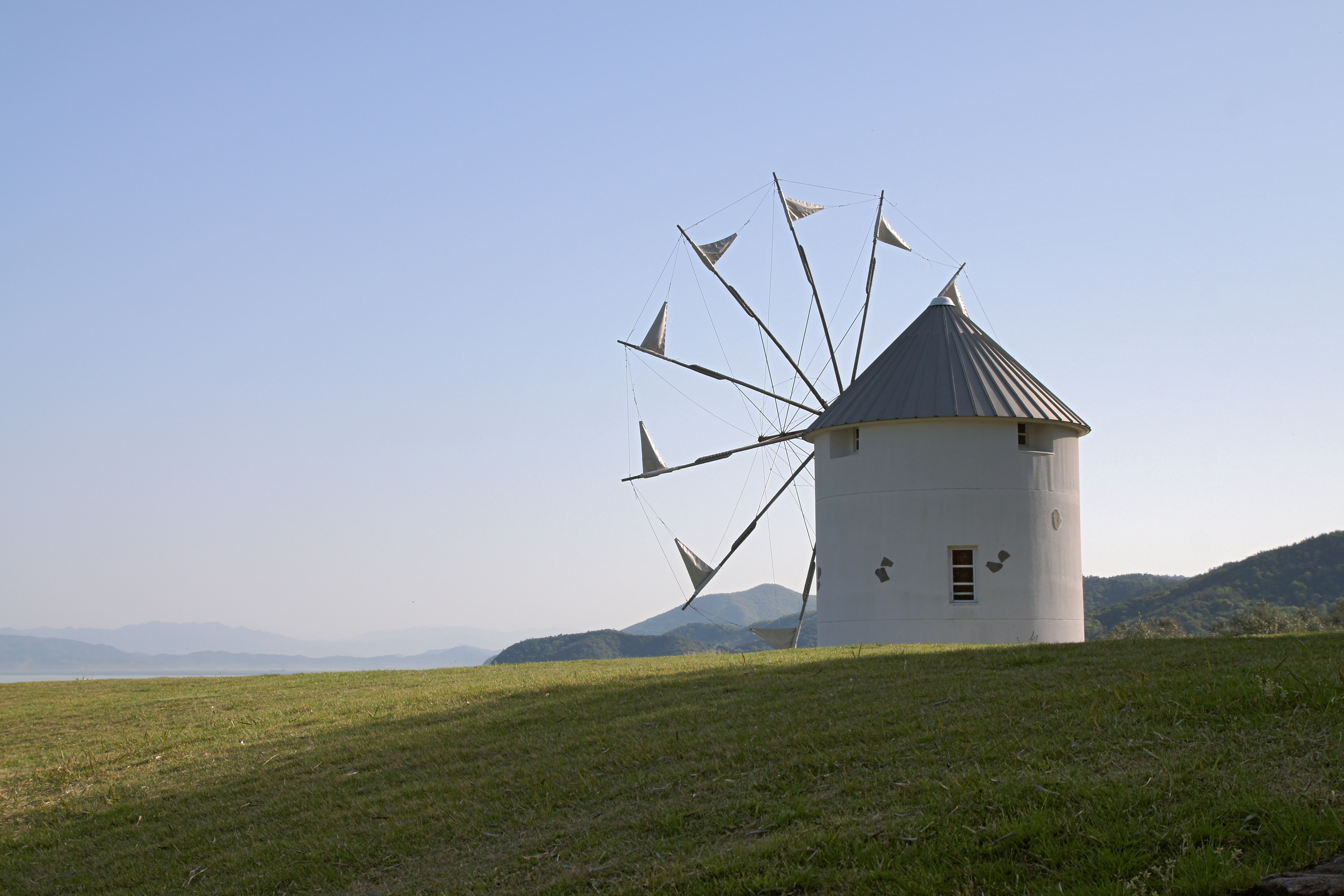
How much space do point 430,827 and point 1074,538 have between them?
18.9 m

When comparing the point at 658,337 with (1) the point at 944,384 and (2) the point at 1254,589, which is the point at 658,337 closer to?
(1) the point at 944,384

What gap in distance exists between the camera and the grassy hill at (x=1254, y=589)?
2438 inches

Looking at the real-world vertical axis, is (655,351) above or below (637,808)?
above

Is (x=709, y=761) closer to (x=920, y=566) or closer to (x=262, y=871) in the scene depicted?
(x=262, y=871)

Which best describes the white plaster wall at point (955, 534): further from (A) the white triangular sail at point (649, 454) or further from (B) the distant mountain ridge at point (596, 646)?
(B) the distant mountain ridge at point (596, 646)

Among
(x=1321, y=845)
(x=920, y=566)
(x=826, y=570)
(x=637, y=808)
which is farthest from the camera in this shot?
(x=826, y=570)

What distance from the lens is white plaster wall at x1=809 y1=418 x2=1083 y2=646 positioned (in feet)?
76.2

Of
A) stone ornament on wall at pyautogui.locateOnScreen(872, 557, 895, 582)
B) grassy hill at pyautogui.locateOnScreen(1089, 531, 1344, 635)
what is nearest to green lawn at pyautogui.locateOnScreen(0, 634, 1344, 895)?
stone ornament on wall at pyautogui.locateOnScreen(872, 557, 895, 582)

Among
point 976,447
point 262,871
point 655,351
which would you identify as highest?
point 655,351

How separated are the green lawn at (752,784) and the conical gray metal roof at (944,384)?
9154 mm

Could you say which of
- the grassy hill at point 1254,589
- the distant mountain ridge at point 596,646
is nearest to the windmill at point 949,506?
the grassy hill at point 1254,589

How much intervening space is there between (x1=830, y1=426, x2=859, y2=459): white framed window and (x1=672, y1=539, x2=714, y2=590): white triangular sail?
8174 millimetres

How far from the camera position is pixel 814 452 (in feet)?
85.9

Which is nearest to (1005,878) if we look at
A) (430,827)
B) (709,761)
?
(709,761)
